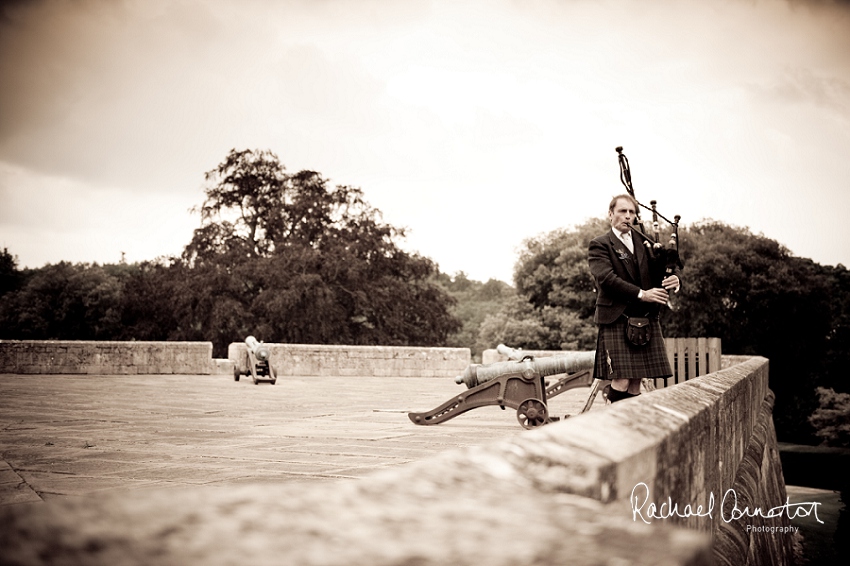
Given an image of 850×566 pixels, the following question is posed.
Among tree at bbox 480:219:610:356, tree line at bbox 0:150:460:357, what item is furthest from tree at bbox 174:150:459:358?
tree at bbox 480:219:610:356

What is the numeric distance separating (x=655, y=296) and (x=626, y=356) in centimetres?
48

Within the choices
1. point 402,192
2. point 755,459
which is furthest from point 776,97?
point 755,459

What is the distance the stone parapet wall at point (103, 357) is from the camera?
59.5ft

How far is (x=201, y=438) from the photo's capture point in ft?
20.0

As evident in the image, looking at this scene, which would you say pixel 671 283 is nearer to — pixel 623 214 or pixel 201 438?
pixel 623 214

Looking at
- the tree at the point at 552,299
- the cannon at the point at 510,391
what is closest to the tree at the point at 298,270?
the tree at the point at 552,299

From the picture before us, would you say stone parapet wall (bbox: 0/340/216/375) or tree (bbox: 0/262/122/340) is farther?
tree (bbox: 0/262/122/340)

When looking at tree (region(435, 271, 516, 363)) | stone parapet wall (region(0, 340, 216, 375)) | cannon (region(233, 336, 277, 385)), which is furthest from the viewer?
tree (region(435, 271, 516, 363))

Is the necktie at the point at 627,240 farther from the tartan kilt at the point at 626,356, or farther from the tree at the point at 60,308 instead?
the tree at the point at 60,308

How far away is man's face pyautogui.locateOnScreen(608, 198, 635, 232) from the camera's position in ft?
16.6

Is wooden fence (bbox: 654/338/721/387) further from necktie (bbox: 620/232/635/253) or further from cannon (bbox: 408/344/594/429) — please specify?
Answer: necktie (bbox: 620/232/635/253)

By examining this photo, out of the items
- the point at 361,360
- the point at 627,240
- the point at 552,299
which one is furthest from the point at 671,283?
the point at 552,299
